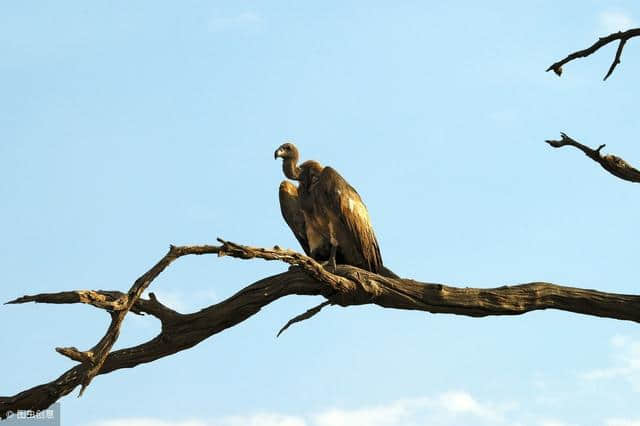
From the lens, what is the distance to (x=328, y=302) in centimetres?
982

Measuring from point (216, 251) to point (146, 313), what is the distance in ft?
4.91

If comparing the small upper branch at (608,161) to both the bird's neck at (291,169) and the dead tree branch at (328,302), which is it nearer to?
the dead tree branch at (328,302)

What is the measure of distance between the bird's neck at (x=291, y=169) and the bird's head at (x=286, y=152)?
3cm

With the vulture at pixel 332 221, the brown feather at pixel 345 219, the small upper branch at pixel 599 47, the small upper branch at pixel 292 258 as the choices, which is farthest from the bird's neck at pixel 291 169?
the small upper branch at pixel 599 47

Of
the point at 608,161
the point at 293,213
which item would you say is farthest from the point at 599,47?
the point at 293,213

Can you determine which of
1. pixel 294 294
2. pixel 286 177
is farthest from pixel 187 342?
pixel 286 177

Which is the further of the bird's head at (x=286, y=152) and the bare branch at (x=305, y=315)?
the bird's head at (x=286, y=152)

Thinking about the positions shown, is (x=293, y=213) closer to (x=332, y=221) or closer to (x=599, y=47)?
(x=332, y=221)

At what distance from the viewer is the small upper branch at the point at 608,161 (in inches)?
379

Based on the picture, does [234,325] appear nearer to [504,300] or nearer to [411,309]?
[411,309]

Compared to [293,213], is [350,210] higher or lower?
lower

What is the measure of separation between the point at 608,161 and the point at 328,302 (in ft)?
9.08

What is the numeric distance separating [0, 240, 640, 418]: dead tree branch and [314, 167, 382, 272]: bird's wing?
77 cm

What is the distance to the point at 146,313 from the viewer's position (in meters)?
9.82
